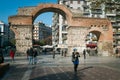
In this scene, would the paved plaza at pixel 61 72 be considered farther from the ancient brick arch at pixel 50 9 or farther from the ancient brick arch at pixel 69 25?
the ancient brick arch at pixel 50 9

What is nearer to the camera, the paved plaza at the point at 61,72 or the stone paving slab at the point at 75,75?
the stone paving slab at the point at 75,75

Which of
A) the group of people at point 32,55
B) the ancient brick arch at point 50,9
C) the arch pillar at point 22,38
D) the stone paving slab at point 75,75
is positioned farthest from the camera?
the ancient brick arch at point 50,9

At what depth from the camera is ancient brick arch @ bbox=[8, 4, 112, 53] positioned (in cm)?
4912

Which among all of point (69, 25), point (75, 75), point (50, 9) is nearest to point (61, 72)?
point (75, 75)

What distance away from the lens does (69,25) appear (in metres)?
50.3

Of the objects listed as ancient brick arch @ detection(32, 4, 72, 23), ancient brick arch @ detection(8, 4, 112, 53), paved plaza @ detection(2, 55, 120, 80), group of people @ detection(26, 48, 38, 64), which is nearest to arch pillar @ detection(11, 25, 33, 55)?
ancient brick arch @ detection(8, 4, 112, 53)

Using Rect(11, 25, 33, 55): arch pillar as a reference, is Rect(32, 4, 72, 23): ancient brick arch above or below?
above

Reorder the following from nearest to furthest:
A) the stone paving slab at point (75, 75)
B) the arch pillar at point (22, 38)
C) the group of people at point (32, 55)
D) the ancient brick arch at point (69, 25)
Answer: the stone paving slab at point (75, 75), the group of people at point (32, 55), the ancient brick arch at point (69, 25), the arch pillar at point (22, 38)

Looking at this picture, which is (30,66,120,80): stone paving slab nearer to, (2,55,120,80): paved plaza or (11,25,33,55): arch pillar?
(2,55,120,80): paved plaza

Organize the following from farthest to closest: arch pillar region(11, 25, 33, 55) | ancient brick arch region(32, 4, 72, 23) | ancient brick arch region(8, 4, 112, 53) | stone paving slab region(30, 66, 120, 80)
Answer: ancient brick arch region(32, 4, 72, 23) → arch pillar region(11, 25, 33, 55) → ancient brick arch region(8, 4, 112, 53) → stone paving slab region(30, 66, 120, 80)

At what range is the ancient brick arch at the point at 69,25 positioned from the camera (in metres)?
49.1

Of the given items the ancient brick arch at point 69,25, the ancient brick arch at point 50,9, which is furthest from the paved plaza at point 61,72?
the ancient brick arch at point 50,9

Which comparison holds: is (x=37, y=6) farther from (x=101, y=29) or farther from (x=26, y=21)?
(x=101, y=29)

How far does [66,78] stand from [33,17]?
33948 millimetres
